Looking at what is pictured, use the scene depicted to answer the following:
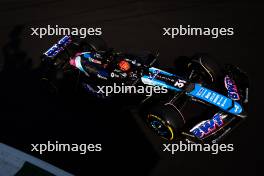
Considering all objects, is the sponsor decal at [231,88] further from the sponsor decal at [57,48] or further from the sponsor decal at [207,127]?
the sponsor decal at [57,48]

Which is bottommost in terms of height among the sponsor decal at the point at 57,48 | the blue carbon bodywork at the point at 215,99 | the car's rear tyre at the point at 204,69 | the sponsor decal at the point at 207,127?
the sponsor decal at the point at 207,127

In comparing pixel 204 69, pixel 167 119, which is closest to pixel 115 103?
pixel 167 119

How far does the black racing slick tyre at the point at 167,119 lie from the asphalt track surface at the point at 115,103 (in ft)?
1.23

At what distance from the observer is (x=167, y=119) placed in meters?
7.15

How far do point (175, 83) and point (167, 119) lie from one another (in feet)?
2.91

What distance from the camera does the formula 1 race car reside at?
7.14 meters

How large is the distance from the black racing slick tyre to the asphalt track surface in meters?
0.38

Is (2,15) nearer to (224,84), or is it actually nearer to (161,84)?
(161,84)

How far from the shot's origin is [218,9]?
10078 mm

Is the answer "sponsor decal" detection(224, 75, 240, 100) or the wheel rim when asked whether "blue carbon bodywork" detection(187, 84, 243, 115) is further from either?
the wheel rim

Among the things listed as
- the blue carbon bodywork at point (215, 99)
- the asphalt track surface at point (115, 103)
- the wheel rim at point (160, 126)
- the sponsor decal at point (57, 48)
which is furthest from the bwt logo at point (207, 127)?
the sponsor decal at point (57, 48)

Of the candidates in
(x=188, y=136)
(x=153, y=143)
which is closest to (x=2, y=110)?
(x=153, y=143)

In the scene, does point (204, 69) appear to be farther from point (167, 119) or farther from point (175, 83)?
point (167, 119)

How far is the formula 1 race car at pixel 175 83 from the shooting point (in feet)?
23.4
